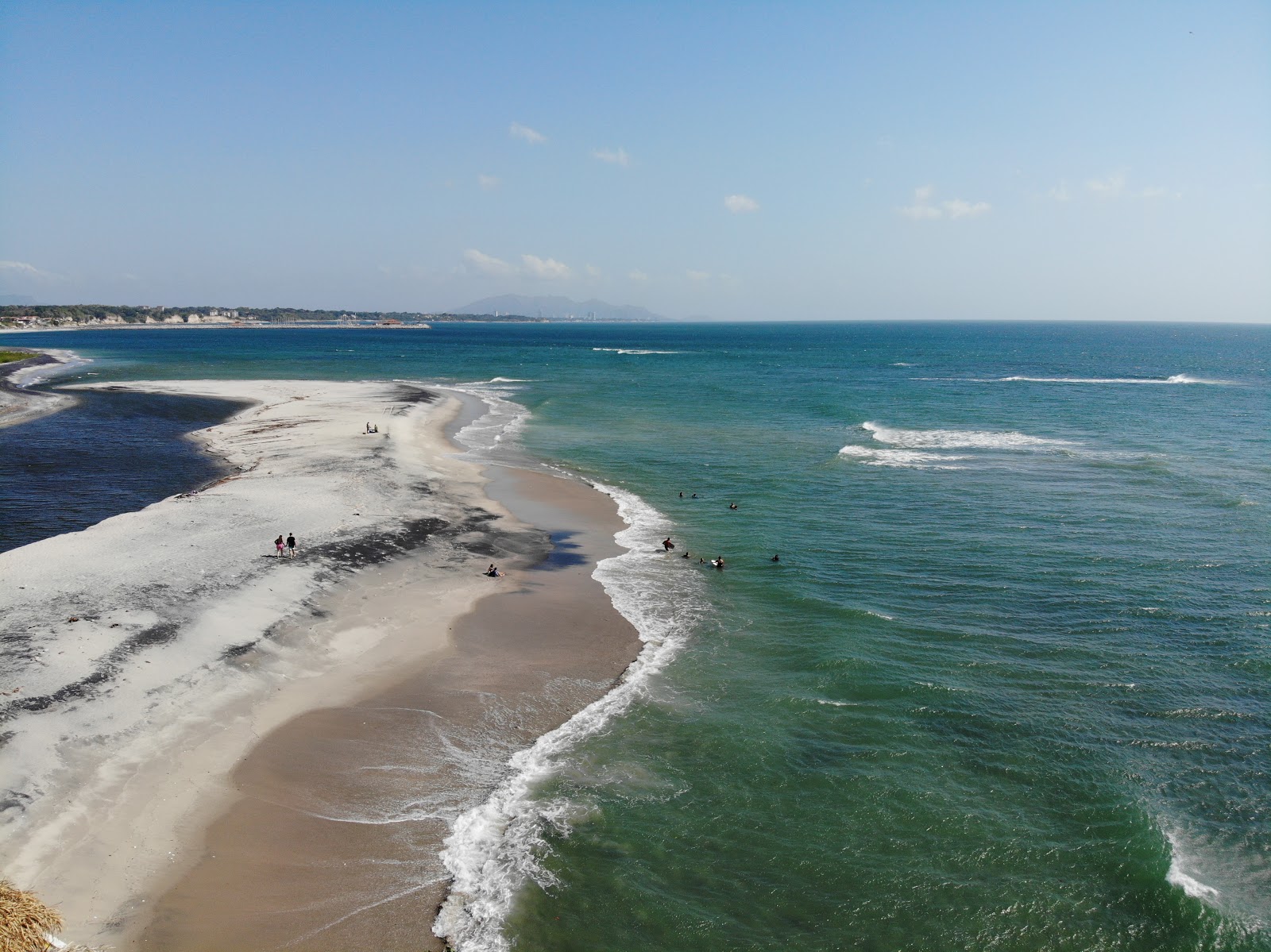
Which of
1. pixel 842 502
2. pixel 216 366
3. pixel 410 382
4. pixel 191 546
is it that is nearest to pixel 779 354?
pixel 410 382

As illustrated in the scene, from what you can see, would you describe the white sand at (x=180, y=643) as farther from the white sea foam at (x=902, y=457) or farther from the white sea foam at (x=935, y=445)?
the white sea foam at (x=935, y=445)

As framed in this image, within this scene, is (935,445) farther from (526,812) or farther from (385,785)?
(385,785)

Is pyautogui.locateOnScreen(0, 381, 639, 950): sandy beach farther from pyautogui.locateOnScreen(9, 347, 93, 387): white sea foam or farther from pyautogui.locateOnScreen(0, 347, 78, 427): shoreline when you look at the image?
pyautogui.locateOnScreen(9, 347, 93, 387): white sea foam

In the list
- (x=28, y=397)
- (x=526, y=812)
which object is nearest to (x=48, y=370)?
(x=28, y=397)

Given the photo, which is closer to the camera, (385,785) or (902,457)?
(385,785)

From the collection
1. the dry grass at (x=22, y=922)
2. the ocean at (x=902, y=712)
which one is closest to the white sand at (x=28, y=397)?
the ocean at (x=902, y=712)

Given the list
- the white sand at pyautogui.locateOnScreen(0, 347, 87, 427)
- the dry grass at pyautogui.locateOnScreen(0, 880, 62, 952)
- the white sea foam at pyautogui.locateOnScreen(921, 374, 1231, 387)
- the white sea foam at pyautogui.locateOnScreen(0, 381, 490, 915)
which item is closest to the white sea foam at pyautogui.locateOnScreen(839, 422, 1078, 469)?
the white sea foam at pyautogui.locateOnScreen(0, 381, 490, 915)

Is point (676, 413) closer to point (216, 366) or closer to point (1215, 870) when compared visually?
point (1215, 870)

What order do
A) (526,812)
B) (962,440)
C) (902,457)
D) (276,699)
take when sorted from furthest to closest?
(962,440), (902,457), (276,699), (526,812)
